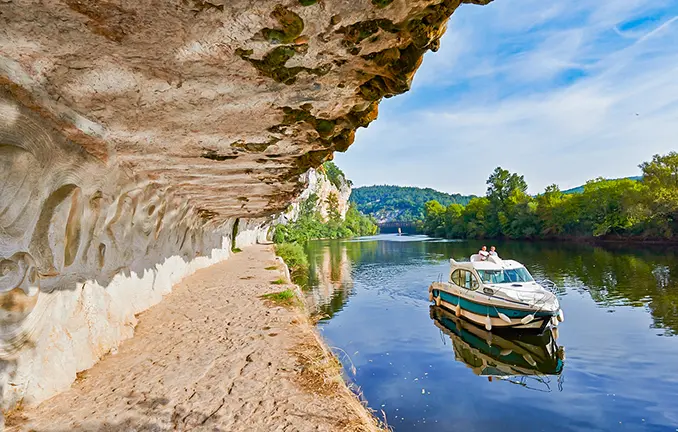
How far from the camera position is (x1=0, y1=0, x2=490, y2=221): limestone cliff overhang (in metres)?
2.62

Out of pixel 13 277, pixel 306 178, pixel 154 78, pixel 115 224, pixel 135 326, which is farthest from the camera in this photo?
pixel 306 178

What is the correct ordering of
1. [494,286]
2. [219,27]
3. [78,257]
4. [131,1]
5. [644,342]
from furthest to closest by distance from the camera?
1. [494,286]
2. [644,342]
3. [78,257]
4. [219,27]
5. [131,1]

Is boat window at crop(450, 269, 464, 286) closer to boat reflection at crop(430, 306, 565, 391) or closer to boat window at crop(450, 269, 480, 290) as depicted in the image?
boat window at crop(450, 269, 480, 290)

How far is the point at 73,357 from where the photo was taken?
494cm

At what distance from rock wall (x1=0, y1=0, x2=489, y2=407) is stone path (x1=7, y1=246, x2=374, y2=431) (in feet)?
1.50

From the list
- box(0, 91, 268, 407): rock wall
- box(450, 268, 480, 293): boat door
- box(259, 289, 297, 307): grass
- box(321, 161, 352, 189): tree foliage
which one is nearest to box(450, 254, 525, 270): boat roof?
box(450, 268, 480, 293): boat door

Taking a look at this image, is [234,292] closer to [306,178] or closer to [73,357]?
[306,178]

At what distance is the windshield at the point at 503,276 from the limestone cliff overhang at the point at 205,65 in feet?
35.4

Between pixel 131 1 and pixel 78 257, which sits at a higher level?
pixel 131 1

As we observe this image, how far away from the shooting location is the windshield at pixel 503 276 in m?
14.1

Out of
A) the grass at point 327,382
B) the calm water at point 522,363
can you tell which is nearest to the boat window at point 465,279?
the calm water at point 522,363

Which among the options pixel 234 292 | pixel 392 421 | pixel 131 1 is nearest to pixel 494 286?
pixel 392 421

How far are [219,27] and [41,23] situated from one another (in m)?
1.21

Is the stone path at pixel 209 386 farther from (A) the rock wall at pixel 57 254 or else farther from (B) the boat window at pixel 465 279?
(B) the boat window at pixel 465 279
